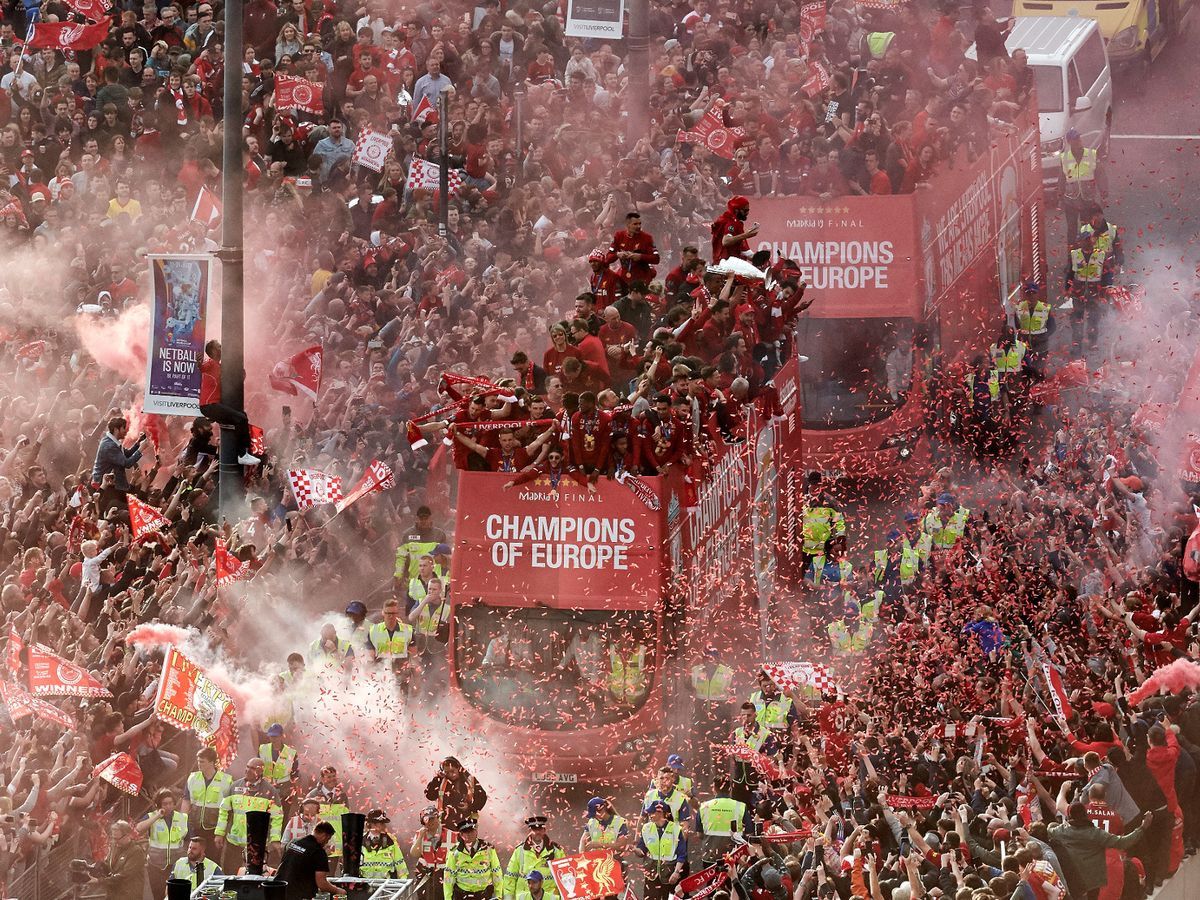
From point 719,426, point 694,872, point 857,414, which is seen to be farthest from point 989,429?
point 694,872

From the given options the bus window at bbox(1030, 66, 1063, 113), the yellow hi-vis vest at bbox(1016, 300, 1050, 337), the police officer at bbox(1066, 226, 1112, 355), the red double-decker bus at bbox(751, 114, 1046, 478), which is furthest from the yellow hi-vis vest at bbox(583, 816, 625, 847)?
the bus window at bbox(1030, 66, 1063, 113)

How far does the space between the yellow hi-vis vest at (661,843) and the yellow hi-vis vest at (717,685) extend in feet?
3.74

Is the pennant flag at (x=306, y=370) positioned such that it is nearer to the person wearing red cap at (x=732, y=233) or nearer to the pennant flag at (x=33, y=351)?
the person wearing red cap at (x=732, y=233)

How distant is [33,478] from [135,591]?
2266 mm

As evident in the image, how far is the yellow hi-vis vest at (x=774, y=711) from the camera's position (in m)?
14.9

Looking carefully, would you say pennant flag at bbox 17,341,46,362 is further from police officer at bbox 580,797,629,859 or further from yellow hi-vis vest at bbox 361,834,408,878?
police officer at bbox 580,797,629,859

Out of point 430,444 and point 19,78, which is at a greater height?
point 19,78

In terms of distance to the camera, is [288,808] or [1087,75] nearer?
[288,808]

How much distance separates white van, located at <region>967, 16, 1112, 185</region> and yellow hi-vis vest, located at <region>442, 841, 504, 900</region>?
1179cm

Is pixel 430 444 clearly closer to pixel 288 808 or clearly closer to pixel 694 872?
pixel 288 808

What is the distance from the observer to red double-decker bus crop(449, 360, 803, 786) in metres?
13.3

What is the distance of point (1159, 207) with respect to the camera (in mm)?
24984

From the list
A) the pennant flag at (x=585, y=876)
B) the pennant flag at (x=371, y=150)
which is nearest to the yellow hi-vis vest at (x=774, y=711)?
the pennant flag at (x=585, y=876)

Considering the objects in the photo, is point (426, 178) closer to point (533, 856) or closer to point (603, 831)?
point (603, 831)
